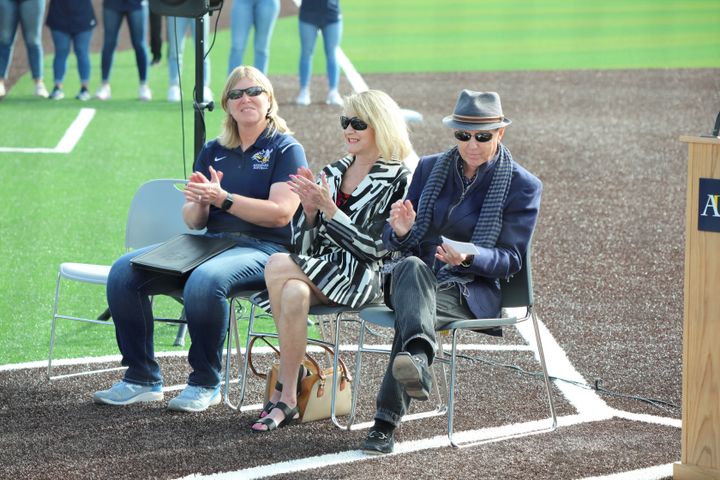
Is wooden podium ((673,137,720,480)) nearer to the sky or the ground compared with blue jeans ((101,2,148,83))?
nearer to the ground

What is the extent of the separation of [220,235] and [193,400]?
3.24ft

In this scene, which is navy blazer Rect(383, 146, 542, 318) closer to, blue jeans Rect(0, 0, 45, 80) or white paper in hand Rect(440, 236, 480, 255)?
white paper in hand Rect(440, 236, 480, 255)

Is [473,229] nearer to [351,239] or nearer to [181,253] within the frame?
[351,239]

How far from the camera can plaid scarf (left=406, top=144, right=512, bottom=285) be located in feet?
20.8

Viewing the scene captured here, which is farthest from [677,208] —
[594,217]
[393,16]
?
[393,16]

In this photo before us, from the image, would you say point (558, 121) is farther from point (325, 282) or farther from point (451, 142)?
point (325, 282)

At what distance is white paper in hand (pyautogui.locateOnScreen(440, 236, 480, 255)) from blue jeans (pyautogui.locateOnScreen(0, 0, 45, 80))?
476 inches

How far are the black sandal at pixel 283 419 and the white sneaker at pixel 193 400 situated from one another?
413 millimetres

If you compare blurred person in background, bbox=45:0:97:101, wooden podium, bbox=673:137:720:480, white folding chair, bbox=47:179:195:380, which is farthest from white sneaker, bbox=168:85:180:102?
wooden podium, bbox=673:137:720:480

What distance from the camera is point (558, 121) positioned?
17281 mm

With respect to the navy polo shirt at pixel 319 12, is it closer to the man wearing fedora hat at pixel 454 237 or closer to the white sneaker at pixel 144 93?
the white sneaker at pixel 144 93

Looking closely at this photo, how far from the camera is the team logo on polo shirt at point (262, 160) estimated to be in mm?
7082

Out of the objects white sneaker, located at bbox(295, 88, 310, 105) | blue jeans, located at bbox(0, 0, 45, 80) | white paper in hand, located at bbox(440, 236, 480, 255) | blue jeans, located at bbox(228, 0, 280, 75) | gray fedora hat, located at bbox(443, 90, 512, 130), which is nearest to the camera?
white paper in hand, located at bbox(440, 236, 480, 255)

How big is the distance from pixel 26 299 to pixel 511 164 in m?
3.94
